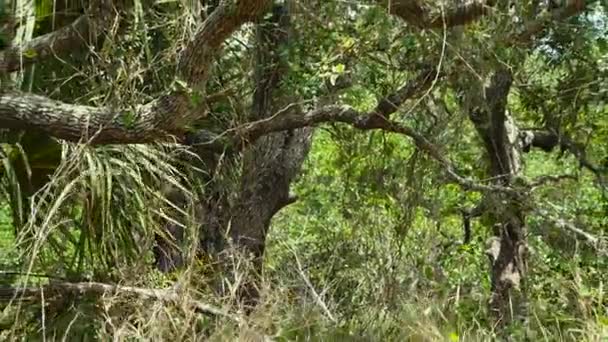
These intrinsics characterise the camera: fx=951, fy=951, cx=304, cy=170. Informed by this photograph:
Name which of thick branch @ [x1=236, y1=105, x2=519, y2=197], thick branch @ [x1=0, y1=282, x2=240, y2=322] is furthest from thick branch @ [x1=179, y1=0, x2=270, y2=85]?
thick branch @ [x1=236, y1=105, x2=519, y2=197]

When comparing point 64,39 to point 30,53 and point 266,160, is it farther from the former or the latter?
point 266,160

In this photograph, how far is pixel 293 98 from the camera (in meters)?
4.44

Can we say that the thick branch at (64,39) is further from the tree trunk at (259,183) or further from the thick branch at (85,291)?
the tree trunk at (259,183)

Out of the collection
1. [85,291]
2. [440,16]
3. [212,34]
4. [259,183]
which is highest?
[440,16]

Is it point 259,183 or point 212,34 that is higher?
point 212,34

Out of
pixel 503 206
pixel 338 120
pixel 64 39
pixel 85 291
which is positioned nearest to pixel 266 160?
pixel 338 120

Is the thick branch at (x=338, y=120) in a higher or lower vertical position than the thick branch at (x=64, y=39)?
lower

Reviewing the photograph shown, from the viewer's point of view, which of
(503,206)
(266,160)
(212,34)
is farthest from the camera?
(266,160)

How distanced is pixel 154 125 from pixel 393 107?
1532 mm

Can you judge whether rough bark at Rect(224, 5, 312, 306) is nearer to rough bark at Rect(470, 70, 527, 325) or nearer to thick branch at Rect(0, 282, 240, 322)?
thick branch at Rect(0, 282, 240, 322)

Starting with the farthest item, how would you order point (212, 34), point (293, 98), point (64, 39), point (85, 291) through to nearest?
point (293, 98) → point (85, 291) → point (64, 39) → point (212, 34)

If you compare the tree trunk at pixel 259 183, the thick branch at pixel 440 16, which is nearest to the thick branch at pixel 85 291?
the tree trunk at pixel 259 183

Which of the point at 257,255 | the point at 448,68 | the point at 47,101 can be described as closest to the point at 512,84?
the point at 448,68

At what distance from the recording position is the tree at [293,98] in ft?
10.6
